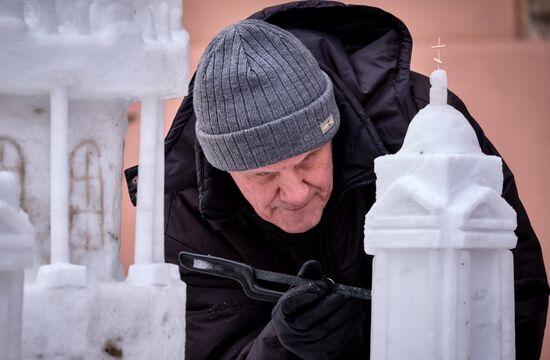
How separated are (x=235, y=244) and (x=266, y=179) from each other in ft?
0.99

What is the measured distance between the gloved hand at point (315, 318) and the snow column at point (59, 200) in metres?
0.41

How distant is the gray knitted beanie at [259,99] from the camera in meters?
1.76

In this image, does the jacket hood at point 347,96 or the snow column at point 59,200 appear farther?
the jacket hood at point 347,96

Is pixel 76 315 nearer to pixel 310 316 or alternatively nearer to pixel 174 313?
pixel 174 313

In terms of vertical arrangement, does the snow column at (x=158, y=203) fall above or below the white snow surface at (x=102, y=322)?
above

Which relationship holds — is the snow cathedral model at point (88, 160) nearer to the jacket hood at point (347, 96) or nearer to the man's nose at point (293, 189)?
the man's nose at point (293, 189)

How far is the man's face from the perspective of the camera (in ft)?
6.09

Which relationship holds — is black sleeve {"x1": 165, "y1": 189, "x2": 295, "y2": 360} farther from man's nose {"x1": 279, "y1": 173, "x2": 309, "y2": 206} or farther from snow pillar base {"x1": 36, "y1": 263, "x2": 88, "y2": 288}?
snow pillar base {"x1": 36, "y1": 263, "x2": 88, "y2": 288}

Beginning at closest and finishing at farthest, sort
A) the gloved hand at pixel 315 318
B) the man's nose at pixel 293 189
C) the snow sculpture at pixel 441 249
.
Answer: the snow sculpture at pixel 441 249 < the gloved hand at pixel 315 318 < the man's nose at pixel 293 189

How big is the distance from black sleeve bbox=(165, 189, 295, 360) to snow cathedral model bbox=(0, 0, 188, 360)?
0.58 metres

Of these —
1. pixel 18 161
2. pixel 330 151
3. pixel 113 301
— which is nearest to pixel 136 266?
pixel 113 301

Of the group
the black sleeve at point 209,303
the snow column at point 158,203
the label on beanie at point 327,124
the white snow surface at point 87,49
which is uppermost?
the white snow surface at point 87,49

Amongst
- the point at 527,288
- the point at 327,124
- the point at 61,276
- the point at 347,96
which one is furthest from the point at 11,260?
the point at 527,288

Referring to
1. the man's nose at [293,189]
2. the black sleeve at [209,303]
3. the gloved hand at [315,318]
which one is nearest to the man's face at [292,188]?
the man's nose at [293,189]
